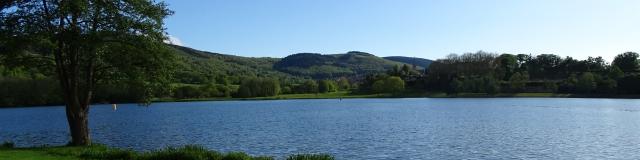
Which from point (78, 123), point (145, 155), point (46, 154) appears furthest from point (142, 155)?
point (78, 123)

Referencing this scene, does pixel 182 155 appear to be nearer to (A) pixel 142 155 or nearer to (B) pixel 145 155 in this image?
(B) pixel 145 155

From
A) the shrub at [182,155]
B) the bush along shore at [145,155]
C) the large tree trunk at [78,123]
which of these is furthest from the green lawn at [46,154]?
the shrub at [182,155]

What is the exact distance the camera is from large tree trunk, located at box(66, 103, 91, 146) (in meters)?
38.2

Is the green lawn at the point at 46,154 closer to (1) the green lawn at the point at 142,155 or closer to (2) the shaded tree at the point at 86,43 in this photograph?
(1) the green lawn at the point at 142,155

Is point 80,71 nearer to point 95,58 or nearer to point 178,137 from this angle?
point 95,58

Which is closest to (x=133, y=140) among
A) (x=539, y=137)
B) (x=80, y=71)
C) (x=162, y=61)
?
(x=80, y=71)

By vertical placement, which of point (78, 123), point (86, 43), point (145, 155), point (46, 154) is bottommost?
point (46, 154)

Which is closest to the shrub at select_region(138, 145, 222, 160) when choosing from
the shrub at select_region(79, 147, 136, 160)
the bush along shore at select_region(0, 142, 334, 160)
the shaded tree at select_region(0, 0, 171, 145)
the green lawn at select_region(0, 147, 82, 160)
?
the bush along shore at select_region(0, 142, 334, 160)

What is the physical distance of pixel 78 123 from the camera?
127 ft

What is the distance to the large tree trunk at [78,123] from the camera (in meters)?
38.2

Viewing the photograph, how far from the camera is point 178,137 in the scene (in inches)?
2562

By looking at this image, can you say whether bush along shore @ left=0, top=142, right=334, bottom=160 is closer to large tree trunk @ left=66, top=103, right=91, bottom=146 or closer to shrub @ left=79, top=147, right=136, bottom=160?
shrub @ left=79, top=147, right=136, bottom=160

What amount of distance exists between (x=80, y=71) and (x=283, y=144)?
19.8 meters

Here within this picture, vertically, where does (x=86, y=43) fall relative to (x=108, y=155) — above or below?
above
